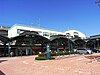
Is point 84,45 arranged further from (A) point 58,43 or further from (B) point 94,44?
(A) point 58,43

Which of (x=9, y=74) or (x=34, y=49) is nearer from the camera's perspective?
(x=9, y=74)

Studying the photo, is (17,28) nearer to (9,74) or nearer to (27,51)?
(27,51)

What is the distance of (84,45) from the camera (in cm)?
7906

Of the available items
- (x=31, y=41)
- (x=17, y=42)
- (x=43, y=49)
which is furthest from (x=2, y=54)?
(x=43, y=49)

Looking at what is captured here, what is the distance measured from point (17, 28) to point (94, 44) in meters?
33.4

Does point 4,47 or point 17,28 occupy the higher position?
point 17,28

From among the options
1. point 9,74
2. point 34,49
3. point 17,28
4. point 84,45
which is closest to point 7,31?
A: point 17,28

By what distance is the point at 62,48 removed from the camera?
7144cm

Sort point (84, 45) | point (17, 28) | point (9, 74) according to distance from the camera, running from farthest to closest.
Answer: point (84, 45) → point (17, 28) → point (9, 74)

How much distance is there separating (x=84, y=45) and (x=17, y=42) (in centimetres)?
3323

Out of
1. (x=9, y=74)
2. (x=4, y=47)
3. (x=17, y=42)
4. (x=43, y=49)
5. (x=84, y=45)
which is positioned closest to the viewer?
(x=9, y=74)

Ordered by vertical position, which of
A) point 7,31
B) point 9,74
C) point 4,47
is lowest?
point 9,74

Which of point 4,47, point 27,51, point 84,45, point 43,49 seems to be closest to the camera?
point 4,47

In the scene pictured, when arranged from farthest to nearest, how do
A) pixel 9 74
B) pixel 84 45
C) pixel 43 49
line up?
pixel 84 45 → pixel 43 49 → pixel 9 74
